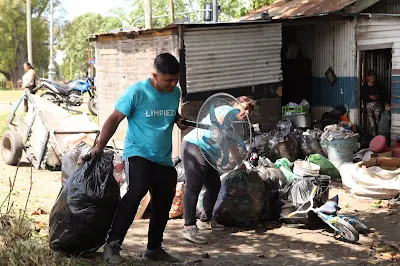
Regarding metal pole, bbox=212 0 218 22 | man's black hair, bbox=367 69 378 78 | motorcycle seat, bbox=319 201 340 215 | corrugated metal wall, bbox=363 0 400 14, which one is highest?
metal pole, bbox=212 0 218 22

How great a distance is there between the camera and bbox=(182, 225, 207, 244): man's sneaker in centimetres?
558

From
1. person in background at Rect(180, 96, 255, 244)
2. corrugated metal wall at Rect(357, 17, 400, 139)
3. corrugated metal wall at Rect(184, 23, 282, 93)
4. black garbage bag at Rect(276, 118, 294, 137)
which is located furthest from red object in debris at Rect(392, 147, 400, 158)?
person in background at Rect(180, 96, 255, 244)

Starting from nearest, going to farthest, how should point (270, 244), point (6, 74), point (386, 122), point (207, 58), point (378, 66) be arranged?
point (270, 244) < point (207, 58) < point (386, 122) < point (378, 66) < point (6, 74)

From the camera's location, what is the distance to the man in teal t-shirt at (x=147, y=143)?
4406mm

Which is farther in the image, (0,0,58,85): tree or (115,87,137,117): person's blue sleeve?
(0,0,58,85): tree

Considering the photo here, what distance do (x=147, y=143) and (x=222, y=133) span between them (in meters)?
1.12

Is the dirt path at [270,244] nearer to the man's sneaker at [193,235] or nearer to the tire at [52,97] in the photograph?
the man's sneaker at [193,235]

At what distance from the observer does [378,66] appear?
11539 millimetres

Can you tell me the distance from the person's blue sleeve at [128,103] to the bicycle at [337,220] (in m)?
2.57

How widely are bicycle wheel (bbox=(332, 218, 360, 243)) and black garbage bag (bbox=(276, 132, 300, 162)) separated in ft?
12.9

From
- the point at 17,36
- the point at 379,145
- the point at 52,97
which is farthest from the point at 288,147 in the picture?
the point at 17,36

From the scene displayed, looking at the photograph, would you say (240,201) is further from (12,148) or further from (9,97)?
(9,97)

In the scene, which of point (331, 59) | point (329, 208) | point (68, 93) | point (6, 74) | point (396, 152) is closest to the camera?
point (329, 208)

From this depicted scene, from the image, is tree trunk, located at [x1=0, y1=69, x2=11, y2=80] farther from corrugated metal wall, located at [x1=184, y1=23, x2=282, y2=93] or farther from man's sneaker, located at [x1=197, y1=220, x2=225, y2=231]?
man's sneaker, located at [x1=197, y1=220, x2=225, y2=231]
